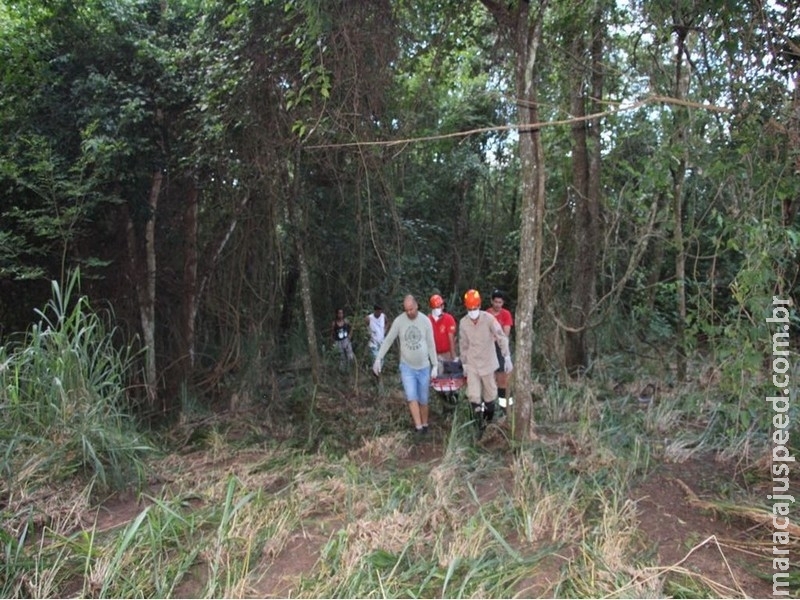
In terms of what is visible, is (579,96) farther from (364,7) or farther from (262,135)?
(262,135)

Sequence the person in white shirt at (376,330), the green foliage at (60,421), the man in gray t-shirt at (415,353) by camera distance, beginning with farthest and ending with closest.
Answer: the person in white shirt at (376,330), the man in gray t-shirt at (415,353), the green foliage at (60,421)

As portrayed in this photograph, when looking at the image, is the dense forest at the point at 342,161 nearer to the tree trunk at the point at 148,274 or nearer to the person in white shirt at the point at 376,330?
the tree trunk at the point at 148,274

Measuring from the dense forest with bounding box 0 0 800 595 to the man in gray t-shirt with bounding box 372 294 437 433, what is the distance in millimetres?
949

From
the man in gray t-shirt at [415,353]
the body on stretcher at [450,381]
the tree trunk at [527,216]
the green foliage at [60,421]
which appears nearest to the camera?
the green foliage at [60,421]

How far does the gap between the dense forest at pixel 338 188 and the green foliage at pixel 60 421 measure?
3cm

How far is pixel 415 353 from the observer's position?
6582 mm

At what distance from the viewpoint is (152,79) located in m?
8.08

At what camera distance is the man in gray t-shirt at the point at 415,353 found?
6590 mm


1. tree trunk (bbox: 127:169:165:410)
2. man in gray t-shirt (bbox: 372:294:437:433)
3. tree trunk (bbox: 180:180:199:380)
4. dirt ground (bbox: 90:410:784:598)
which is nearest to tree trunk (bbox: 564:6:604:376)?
man in gray t-shirt (bbox: 372:294:437:433)

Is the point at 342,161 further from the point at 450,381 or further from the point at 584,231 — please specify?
the point at 584,231

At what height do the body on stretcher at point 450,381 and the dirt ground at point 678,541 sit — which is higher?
the body on stretcher at point 450,381

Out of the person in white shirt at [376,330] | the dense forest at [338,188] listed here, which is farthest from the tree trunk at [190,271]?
the person in white shirt at [376,330]

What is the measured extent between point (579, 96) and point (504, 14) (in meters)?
2.63

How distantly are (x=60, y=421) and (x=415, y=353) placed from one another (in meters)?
3.35
